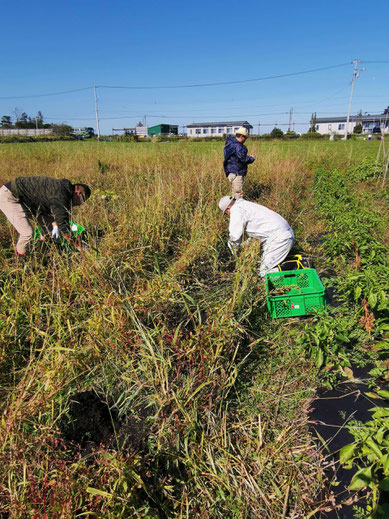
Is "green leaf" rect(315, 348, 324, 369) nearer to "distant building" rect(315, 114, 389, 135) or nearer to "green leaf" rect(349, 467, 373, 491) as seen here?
"green leaf" rect(349, 467, 373, 491)

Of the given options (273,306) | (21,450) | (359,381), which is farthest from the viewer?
(273,306)

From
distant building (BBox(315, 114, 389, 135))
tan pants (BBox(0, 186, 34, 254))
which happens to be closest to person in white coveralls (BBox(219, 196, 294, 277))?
tan pants (BBox(0, 186, 34, 254))

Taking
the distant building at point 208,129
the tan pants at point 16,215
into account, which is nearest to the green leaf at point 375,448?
the tan pants at point 16,215

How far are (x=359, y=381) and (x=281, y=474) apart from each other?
91 cm

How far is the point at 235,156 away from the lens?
188 inches

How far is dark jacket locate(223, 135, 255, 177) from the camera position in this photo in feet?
15.4

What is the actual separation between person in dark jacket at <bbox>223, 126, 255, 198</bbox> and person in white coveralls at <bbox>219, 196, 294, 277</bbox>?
1674 millimetres

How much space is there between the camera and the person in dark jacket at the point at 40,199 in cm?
313

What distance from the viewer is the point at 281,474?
4.79ft

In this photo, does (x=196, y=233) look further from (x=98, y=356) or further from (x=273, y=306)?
(x=98, y=356)

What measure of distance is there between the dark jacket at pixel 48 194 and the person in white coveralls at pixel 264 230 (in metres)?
1.76

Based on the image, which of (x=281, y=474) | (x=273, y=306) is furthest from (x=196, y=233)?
(x=281, y=474)

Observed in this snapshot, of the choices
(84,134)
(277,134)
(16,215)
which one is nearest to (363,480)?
(16,215)

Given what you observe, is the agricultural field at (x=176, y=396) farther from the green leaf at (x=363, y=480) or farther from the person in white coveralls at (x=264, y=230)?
the person in white coveralls at (x=264, y=230)
